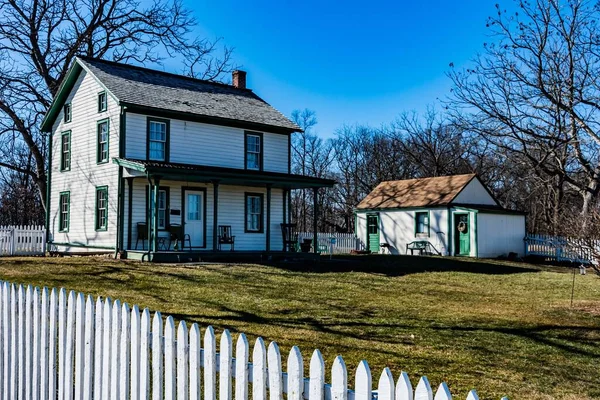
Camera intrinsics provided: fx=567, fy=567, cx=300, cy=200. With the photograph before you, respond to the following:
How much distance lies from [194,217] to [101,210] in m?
3.64

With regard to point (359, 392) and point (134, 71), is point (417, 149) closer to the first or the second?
point (134, 71)

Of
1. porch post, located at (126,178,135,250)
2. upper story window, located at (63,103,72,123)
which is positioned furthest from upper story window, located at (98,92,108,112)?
porch post, located at (126,178,135,250)

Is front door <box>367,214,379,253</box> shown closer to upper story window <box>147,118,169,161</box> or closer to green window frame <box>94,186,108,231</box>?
upper story window <box>147,118,169,161</box>

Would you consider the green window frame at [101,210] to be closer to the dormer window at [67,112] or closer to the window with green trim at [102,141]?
the window with green trim at [102,141]

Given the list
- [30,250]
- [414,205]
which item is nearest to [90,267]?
[30,250]

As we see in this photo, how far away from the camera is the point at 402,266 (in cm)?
2161

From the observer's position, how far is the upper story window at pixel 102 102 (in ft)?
73.2

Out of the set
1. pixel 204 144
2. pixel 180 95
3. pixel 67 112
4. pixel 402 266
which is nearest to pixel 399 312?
pixel 402 266

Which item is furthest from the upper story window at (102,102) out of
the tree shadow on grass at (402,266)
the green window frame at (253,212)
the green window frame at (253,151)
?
the tree shadow on grass at (402,266)

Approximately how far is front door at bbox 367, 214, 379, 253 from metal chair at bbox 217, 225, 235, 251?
12746mm

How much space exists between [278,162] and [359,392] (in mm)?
23288

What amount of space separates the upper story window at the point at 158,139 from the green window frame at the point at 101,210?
2.38 metres

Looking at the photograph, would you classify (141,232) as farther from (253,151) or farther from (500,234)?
(500,234)

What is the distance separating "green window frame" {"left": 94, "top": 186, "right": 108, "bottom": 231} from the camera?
22047mm
